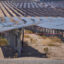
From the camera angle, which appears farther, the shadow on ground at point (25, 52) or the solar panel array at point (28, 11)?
the solar panel array at point (28, 11)

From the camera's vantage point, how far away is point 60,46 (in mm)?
14484

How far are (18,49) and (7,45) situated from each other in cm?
210

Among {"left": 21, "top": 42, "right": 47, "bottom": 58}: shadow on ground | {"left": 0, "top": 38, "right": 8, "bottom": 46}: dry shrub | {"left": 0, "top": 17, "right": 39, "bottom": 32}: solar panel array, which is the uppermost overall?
{"left": 0, "top": 17, "right": 39, "bottom": 32}: solar panel array

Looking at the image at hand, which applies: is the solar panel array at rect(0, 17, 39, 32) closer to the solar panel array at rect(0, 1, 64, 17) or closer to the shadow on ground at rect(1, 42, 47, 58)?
the shadow on ground at rect(1, 42, 47, 58)

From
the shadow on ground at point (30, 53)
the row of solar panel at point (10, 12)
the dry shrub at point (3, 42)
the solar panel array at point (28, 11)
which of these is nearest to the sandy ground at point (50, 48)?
the shadow on ground at point (30, 53)

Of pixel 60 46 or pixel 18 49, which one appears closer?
pixel 18 49

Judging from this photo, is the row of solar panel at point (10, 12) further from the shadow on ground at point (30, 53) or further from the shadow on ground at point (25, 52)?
the shadow on ground at point (25, 52)

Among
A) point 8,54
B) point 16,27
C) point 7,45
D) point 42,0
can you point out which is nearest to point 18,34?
point 16,27

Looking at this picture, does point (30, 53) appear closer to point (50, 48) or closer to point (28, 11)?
point (50, 48)

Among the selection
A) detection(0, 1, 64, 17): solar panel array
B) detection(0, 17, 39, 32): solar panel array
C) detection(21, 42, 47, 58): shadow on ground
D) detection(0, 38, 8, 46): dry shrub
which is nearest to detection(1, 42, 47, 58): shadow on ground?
detection(21, 42, 47, 58): shadow on ground

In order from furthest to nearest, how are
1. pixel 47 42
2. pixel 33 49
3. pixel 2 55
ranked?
pixel 47 42 < pixel 33 49 < pixel 2 55

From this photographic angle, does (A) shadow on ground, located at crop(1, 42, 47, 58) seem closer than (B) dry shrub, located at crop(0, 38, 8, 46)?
Yes

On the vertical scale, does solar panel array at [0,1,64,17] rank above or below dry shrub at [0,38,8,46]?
below

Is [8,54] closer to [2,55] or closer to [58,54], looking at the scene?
[2,55]
